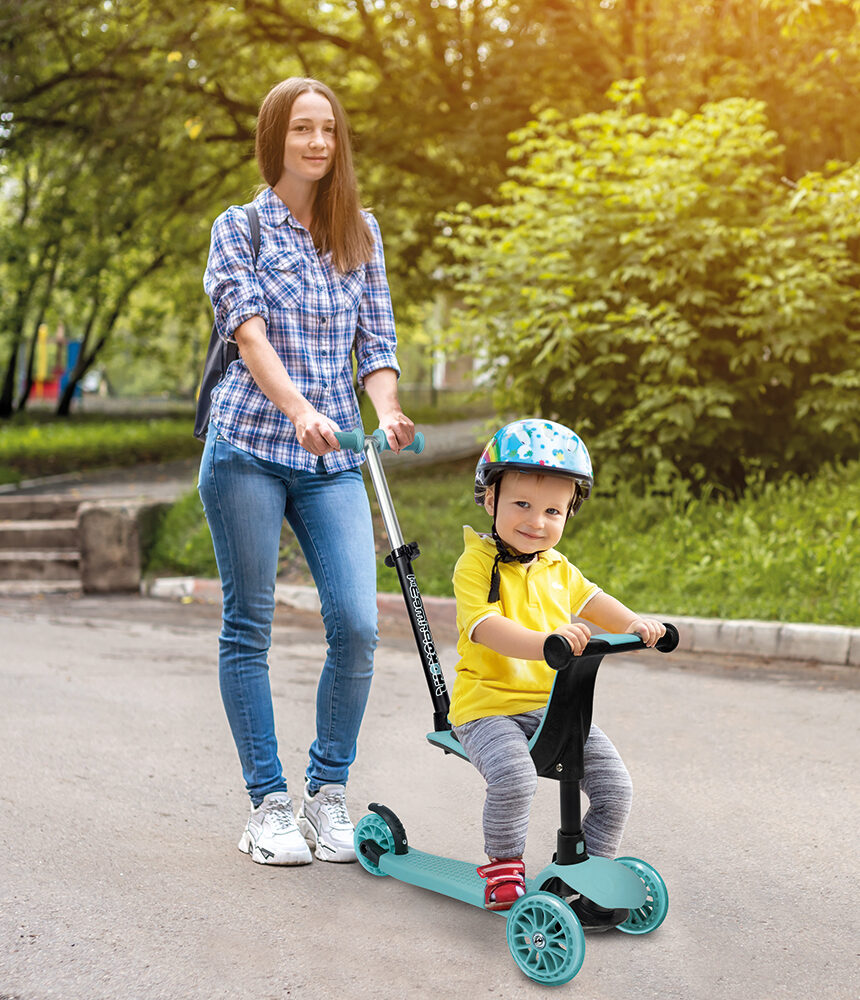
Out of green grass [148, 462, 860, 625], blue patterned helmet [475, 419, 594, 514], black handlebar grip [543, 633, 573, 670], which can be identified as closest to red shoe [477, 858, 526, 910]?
black handlebar grip [543, 633, 573, 670]

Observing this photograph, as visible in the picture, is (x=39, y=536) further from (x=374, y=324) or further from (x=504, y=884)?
(x=504, y=884)

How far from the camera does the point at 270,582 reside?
3516 millimetres

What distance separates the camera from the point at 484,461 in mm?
3045

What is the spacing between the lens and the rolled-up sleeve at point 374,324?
3.71 m

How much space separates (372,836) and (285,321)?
150cm

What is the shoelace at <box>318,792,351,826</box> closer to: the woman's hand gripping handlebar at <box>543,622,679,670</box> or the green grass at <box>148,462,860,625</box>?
the woman's hand gripping handlebar at <box>543,622,679,670</box>

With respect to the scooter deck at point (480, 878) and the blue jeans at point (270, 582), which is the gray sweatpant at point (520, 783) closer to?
the scooter deck at point (480, 878)

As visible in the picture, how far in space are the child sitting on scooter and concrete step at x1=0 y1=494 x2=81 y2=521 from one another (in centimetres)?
906

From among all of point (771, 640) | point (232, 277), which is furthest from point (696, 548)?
point (232, 277)

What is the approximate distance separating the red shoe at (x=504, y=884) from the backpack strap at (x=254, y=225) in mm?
1801

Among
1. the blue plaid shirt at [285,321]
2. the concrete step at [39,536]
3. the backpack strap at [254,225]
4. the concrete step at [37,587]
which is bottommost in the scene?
the concrete step at [37,587]

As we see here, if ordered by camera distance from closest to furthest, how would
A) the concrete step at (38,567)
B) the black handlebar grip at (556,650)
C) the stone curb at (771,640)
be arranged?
the black handlebar grip at (556,650), the stone curb at (771,640), the concrete step at (38,567)

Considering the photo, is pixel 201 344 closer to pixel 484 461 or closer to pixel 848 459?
pixel 848 459

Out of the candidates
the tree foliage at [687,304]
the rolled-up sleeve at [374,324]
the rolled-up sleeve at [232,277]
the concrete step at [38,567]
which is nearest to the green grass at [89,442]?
the tree foliage at [687,304]
